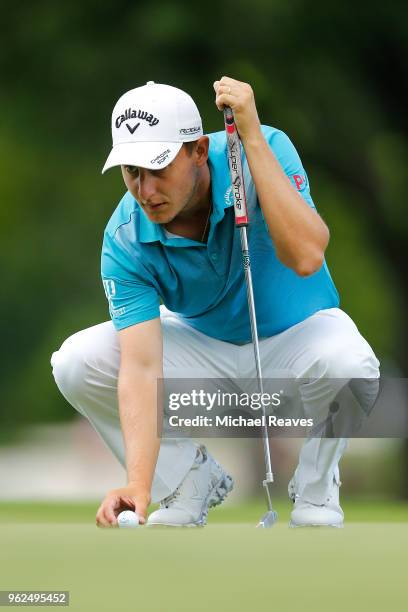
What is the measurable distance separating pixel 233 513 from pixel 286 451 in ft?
14.4

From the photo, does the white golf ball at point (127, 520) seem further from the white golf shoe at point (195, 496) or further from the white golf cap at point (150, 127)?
the white golf cap at point (150, 127)

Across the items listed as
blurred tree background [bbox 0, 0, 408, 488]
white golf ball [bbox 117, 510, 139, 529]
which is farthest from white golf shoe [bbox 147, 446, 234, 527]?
blurred tree background [bbox 0, 0, 408, 488]

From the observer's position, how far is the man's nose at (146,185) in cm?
480

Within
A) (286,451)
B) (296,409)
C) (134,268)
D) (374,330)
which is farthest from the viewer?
(374,330)

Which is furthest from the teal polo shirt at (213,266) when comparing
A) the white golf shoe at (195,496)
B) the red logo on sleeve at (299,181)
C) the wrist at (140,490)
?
the wrist at (140,490)

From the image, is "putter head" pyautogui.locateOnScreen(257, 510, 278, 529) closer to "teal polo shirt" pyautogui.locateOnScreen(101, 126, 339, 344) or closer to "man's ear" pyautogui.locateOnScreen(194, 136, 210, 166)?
"teal polo shirt" pyautogui.locateOnScreen(101, 126, 339, 344)

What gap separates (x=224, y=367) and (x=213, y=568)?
80.8 inches

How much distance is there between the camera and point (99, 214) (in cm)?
1556

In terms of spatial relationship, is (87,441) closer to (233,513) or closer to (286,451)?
(286,451)

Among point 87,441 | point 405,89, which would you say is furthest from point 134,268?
point 87,441

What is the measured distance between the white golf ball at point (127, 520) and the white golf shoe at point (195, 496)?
72 centimetres

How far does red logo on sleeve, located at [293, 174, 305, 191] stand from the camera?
511cm

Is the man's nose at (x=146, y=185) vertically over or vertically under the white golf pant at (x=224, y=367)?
over

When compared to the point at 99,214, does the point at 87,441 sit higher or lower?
lower
